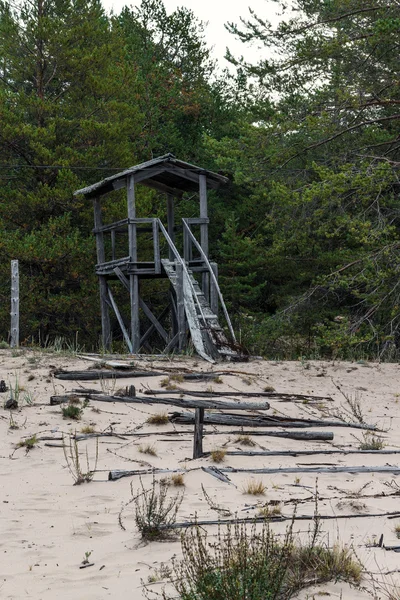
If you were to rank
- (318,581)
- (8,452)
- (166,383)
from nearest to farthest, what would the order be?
(318,581) < (8,452) < (166,383)

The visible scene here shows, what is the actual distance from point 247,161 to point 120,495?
478 inches

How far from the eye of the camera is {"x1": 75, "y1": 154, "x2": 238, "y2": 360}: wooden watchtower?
14562 millimetres

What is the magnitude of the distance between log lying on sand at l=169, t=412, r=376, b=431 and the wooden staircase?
4821 millimetres

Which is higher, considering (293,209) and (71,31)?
(71,31)

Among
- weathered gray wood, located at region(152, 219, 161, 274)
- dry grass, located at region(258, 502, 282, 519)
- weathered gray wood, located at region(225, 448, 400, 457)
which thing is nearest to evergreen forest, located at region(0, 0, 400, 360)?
weathered gray wood, located at region(152, 219, 161, 274)

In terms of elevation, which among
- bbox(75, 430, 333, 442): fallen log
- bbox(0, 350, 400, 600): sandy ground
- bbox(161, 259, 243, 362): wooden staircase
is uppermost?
bbox(161, 259, 243, 362): wooden staircase

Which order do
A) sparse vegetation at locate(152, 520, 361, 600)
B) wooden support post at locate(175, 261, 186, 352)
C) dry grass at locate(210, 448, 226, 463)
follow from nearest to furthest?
1. sparse vegetation at locate(152, 520, 361, 600)
2. dry grass at locate(210, 448, 226, 463)
3. wooden support post at locate(175, 261, 186, 352)

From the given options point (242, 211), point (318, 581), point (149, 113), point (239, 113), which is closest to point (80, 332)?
point (242, 211)

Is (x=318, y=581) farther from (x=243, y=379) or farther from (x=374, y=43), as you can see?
(x=374, y=43)

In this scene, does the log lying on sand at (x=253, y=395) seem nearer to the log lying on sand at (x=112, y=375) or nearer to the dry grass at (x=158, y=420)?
the log lying on sand at (x=112, y=375)

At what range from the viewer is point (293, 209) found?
57.1 ft

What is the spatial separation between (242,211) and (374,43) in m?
12.7

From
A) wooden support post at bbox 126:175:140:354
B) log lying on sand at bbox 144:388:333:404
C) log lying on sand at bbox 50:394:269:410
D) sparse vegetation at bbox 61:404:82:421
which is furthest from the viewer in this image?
wooden support post at bbox 126:175:140:354

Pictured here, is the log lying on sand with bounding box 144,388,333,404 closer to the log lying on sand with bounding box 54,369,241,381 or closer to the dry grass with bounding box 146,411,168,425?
the log lying on sand with bounding box 54,369,241,381
